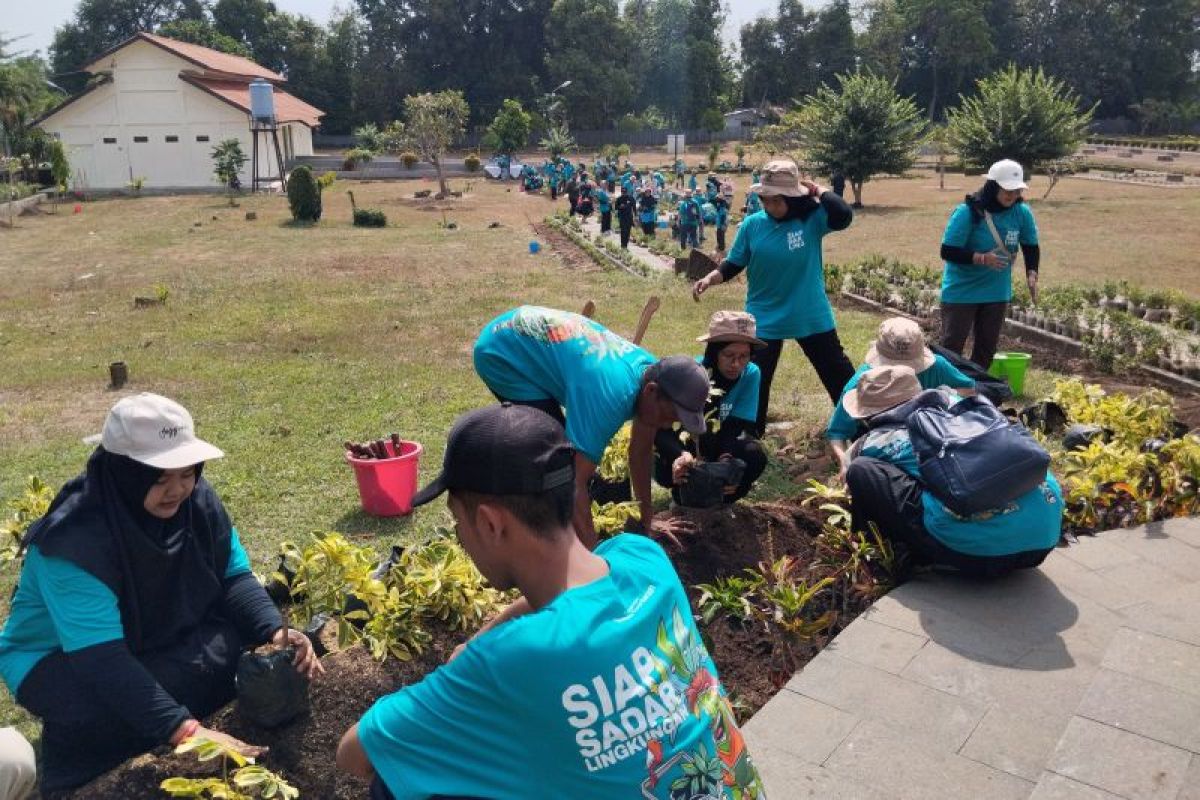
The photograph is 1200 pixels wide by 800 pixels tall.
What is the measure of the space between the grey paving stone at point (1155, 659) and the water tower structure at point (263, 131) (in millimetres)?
35558

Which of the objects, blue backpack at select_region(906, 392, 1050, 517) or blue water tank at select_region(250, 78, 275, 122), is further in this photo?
blue water tank at select_region(250, 78, 275, 122)

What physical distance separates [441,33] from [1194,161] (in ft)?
141

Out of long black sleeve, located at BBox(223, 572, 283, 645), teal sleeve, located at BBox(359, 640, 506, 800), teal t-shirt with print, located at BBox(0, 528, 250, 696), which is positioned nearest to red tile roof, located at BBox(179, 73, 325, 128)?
long black sleeve, located at BBox(223, 572, 283, 645)

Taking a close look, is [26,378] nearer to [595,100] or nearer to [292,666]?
[292,666]

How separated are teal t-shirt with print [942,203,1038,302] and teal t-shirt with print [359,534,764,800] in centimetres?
549

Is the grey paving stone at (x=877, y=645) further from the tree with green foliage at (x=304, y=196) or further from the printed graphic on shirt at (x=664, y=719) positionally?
the tree with green foliage at (x=304, y=196)

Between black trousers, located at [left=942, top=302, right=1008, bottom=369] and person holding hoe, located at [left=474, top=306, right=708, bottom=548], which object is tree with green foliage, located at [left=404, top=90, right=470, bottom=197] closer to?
black trousers, located at [left=942, top=302, right=1008, bottom=369]

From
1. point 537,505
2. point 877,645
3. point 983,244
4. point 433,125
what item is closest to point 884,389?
point 877,645

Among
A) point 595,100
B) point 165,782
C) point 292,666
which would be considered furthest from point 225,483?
point 595,100

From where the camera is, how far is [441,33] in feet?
207

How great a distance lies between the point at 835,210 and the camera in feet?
19.1

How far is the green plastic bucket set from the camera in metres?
7.34

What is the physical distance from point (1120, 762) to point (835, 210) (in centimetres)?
377

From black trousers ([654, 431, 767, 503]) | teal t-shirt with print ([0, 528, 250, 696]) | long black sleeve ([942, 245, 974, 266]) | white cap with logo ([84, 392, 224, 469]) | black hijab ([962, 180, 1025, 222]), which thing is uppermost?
black hijab ([962, 180, 1025, 222])
